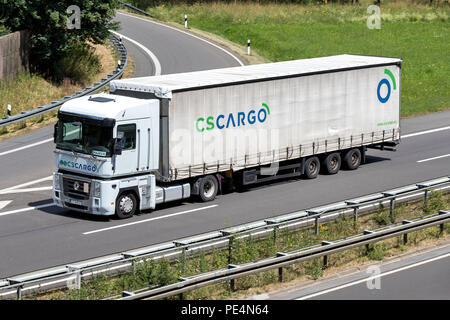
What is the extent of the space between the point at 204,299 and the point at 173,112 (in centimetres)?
→ 825

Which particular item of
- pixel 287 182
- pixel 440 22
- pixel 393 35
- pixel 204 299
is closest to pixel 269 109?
pixel 287 182

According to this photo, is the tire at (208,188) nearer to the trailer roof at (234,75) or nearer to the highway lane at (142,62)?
the trailer roof at (234,75)

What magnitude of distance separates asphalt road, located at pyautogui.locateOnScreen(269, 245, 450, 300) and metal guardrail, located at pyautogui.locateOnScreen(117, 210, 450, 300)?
565 millimetres

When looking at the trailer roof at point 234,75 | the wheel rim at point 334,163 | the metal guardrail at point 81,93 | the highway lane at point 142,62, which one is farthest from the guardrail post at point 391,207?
the metal guardrail at point 81,93

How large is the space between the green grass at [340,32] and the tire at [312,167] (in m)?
16.5

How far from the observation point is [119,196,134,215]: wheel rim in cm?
2289

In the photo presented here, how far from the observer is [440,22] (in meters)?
66.9

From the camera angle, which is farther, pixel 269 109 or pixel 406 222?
pixel 269 109

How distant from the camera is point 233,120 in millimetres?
24812

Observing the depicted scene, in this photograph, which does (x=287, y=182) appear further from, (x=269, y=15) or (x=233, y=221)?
(x=269, y=15)

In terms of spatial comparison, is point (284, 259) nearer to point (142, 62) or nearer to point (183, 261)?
point (183, 261)

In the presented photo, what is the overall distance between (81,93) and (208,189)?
1332 cm

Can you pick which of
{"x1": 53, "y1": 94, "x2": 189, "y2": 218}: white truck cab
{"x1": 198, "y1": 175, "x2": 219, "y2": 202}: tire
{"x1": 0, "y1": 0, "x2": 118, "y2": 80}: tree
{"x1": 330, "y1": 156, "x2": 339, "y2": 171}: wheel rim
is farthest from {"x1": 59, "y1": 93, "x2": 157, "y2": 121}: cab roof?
{"x1": 0, "y1": 0, "x2": 118, "y2": 80}: tree

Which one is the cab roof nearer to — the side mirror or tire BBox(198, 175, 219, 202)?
the side mirror
